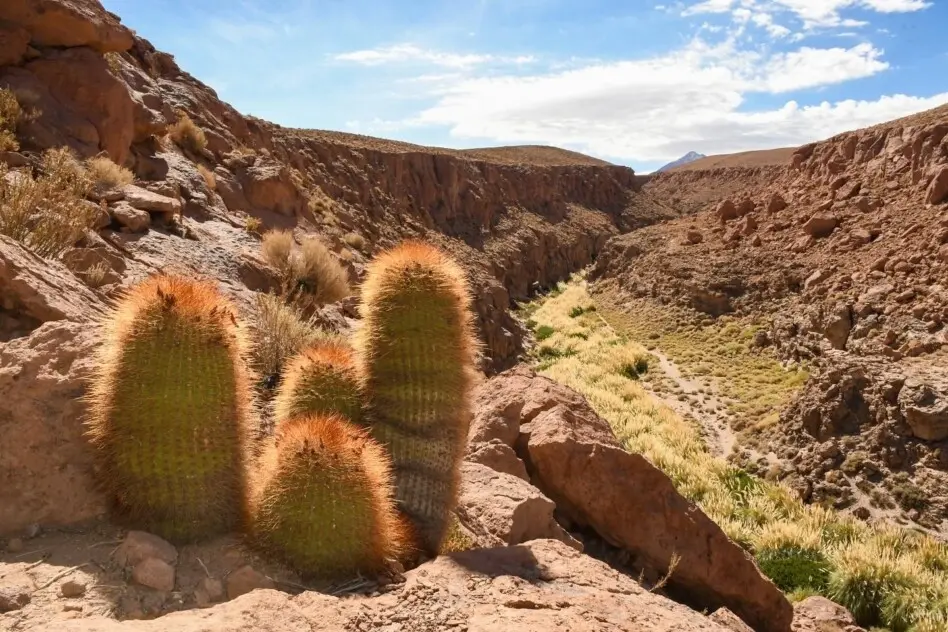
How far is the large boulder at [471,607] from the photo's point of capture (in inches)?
101

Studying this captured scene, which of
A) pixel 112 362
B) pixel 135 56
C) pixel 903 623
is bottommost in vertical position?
pixel 903 623

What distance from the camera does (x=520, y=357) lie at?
24.6 m

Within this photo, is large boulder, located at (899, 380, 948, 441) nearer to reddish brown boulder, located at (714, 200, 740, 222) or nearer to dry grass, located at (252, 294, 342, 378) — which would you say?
dry grass, located at (252, 294, 342, 378)

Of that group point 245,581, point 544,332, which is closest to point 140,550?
point 245,581

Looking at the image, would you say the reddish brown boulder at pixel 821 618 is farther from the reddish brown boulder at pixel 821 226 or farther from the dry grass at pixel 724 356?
the reddish brown boulder at pixel 821 226

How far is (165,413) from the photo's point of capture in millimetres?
3068

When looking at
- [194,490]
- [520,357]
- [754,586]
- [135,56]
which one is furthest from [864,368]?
[135,56]

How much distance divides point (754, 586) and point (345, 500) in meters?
3.73

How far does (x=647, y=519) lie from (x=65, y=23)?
10831mm

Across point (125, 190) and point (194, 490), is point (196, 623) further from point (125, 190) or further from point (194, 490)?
point (125, 190)

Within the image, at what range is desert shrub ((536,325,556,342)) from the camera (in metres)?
30.6

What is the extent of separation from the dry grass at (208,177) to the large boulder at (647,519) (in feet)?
28.4

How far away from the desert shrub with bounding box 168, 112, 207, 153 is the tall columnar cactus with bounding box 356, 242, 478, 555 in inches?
441

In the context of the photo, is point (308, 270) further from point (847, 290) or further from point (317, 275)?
point (847, 290)
